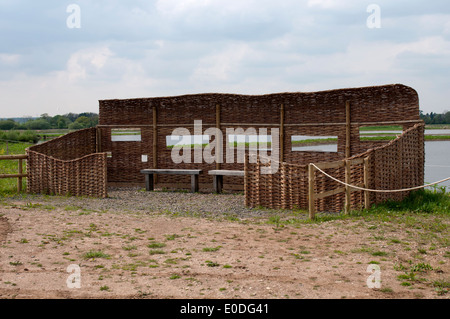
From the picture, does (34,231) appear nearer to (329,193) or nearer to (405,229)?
(329,193)

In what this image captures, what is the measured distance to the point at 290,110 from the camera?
14219 mm

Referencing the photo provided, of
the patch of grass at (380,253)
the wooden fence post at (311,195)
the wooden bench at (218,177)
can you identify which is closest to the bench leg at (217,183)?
the wooden bench at (218,177)

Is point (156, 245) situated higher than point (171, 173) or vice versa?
point (171, 173)

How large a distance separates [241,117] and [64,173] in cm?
559

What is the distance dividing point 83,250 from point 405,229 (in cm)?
536

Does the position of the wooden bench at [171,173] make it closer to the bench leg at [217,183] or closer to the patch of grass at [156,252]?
the bench leg at [217,183]

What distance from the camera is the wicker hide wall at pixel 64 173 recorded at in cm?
1329

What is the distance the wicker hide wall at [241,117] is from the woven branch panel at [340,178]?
1.53 meters

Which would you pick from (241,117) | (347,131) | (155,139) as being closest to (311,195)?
(347,131)

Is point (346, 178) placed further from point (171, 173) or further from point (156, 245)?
point (171, 173)

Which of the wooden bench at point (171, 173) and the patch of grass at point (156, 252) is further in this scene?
the wooden bench at point (171, 173)

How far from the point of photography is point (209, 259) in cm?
649
